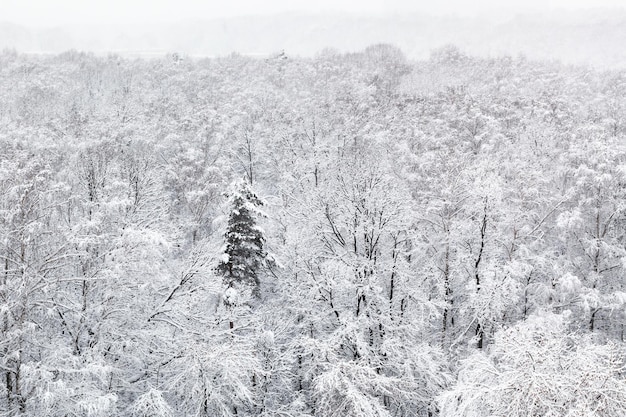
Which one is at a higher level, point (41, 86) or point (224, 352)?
point (41, 86)

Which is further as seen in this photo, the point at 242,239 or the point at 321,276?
the point at 321,276

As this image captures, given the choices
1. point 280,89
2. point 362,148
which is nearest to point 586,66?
point 280,89

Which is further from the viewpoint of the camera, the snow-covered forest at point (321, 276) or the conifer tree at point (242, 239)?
the conifer tree at point (242, 239)

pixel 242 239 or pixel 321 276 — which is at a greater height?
pixel 242 239

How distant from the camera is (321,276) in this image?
2119 cm

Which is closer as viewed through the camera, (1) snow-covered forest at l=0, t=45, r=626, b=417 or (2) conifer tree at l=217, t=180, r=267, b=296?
(1) snow-covered forest at l=0, t=45, r=626, b=417

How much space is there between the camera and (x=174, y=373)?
1828 centimetres

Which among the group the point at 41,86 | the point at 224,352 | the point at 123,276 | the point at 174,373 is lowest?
the point at 174,373

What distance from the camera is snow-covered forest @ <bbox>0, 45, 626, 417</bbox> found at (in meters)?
14.1

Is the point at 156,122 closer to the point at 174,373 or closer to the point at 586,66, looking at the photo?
the point at 174,373

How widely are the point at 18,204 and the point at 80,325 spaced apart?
460 centimetres

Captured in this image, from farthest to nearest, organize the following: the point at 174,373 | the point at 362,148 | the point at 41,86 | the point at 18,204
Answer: the point at 41,86 → the point at 362,148 → the point at 174,373 → the point at 18,204

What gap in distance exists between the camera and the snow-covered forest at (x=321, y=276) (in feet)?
46.1

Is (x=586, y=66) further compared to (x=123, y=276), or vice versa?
(x=586, y=66)
